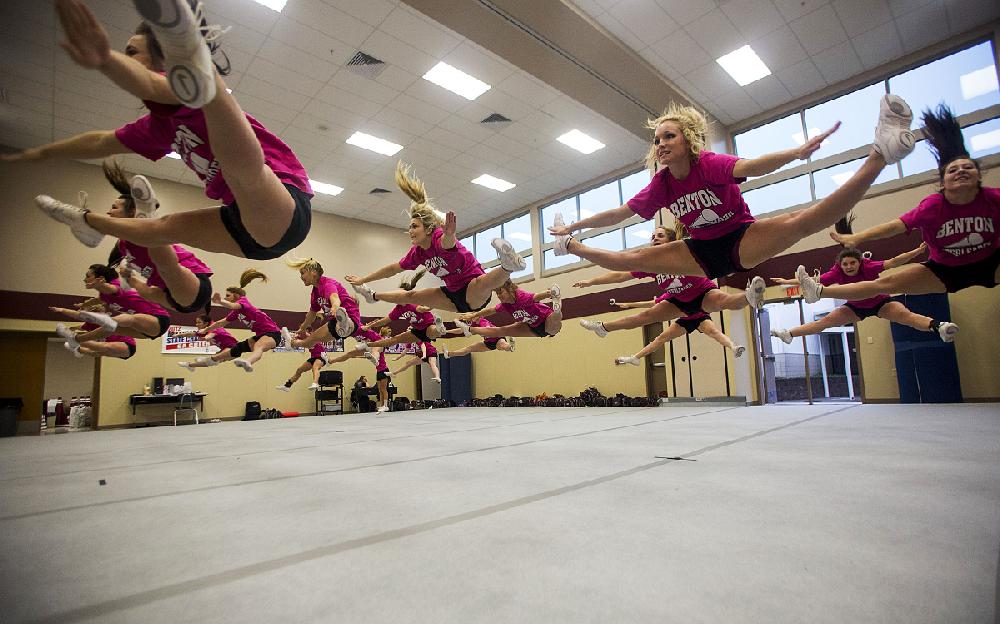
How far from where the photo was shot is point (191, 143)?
6.00ft

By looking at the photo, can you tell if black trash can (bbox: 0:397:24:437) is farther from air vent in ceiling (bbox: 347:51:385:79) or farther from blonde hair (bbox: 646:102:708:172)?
blonde hair (bbox: 646:102:708:172)

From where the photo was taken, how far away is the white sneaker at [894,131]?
2.02 meters

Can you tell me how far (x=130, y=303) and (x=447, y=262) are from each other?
3.48 metres

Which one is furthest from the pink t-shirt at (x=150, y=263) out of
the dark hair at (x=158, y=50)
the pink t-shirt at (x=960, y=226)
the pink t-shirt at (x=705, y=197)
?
the pink t-shirt at (x=960, y=226)

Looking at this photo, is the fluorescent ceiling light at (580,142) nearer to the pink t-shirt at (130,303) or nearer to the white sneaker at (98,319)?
the pink t-shirt at (130,303)

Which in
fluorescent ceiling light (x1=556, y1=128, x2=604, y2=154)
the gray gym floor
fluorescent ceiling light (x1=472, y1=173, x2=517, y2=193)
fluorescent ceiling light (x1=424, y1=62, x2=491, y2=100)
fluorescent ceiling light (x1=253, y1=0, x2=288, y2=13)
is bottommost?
the gray gym floor

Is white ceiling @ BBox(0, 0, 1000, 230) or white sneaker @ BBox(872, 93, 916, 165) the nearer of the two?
white sneaker @ BBox(872, 93, 916, 165)

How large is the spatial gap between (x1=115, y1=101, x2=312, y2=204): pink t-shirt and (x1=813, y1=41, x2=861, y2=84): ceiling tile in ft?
26.9

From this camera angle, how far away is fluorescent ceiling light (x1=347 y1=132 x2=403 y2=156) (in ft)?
28.2

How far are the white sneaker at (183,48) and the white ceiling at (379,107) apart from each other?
400cm

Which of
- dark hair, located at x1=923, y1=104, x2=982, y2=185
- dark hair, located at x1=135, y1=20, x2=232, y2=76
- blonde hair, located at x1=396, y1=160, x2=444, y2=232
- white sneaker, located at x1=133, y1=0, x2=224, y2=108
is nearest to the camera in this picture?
white sneaker, located at x1=133, y1=0, x2=224, y2=108

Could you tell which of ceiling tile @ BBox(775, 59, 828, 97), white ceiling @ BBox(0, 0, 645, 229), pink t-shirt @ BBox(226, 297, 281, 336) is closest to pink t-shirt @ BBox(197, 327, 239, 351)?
pink t-shirt @ BBox(226, 297, 281, 336)

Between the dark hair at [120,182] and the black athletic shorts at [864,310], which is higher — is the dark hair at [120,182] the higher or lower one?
the higher one

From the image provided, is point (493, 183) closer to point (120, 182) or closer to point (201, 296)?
point (201, 296)
